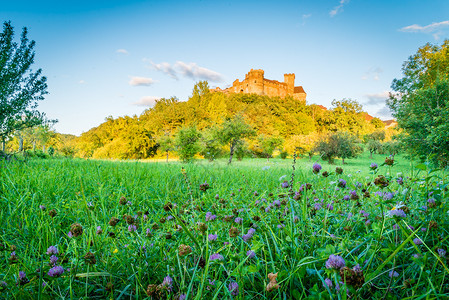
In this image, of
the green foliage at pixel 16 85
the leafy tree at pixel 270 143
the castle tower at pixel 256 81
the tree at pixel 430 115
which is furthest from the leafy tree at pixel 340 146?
the castle tower at pixel 256 81

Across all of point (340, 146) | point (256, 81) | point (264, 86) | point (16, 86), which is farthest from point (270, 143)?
point (264, 86)

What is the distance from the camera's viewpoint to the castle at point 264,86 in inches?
2778

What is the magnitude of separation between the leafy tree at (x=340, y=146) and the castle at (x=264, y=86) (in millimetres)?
43106

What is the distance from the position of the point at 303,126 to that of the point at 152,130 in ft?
103

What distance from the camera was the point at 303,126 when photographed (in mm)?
49094

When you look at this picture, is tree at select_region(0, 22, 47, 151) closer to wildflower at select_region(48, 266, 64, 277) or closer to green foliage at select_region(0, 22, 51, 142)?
green foliage at select_region(0, 22, 51, 142)

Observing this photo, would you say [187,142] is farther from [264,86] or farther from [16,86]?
[264,86]

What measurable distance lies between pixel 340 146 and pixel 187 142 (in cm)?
1655

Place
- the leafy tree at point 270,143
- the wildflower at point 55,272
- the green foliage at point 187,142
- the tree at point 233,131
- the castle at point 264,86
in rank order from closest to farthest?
the wildflower at point 55,272, the tree at point 233,131, the green foliage at point 187,142, the leafy tree at point 270,143, the castle at point 264,86

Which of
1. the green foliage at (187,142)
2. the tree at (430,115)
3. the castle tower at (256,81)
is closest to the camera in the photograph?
the tree at (430,115)

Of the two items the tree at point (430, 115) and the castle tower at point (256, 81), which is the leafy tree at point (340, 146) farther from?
the castle tower at point (256, 81)

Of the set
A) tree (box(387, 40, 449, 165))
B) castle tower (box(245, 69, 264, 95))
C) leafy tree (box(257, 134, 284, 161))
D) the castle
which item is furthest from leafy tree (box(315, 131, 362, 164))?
castle tower (box(245, 69, 264, 95))

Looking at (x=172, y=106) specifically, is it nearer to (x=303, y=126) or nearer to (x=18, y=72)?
(x=303, y=126)

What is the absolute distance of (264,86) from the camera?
72.1 meters
